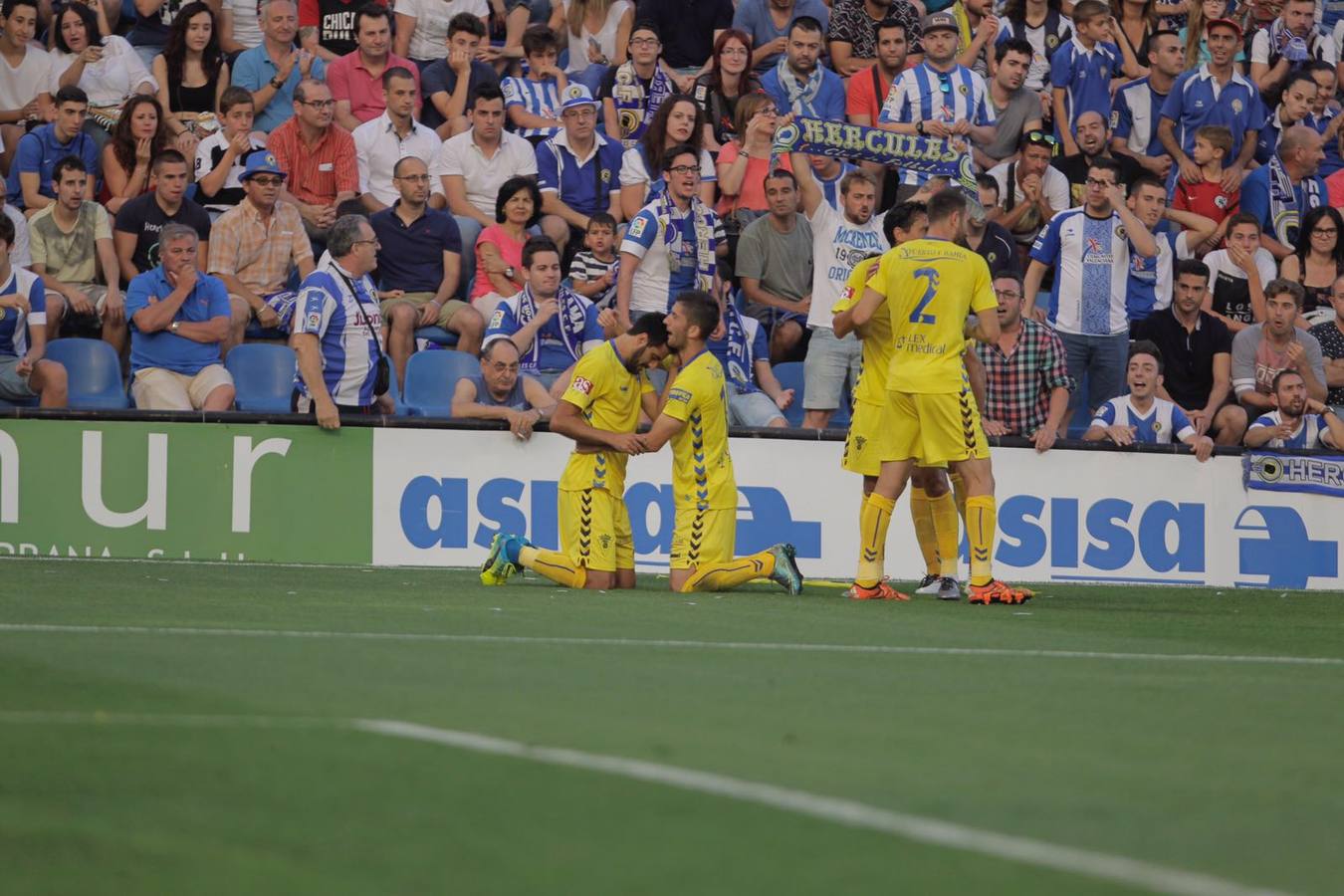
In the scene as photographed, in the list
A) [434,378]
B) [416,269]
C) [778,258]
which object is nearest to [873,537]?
[434,378]

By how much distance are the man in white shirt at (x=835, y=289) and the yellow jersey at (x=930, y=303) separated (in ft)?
14.8

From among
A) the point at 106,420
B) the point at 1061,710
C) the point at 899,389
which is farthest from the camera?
the point at 106,420

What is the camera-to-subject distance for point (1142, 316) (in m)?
17.8

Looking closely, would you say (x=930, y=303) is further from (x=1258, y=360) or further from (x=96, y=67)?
(x=96, y=67)

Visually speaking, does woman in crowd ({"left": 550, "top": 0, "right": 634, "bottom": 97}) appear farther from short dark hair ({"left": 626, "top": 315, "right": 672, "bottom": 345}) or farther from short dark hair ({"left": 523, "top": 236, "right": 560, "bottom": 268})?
short dark hair ({"left": 626, "top": 315, "right": 672, "bottom": 345})

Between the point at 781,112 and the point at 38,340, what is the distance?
22.8ft

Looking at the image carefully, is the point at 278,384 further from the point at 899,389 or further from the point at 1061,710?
the point at 1061,710

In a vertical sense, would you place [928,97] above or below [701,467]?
above

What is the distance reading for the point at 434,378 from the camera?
52.5 feet

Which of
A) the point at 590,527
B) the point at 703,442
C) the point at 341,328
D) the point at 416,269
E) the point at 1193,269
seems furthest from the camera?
the point at 1193,269

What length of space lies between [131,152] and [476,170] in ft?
9.44

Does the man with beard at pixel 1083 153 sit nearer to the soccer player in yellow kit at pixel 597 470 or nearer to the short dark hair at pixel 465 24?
the short dark hair at pixel 465 24

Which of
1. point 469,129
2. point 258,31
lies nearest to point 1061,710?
point 469,129

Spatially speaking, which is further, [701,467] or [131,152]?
[131,152]
